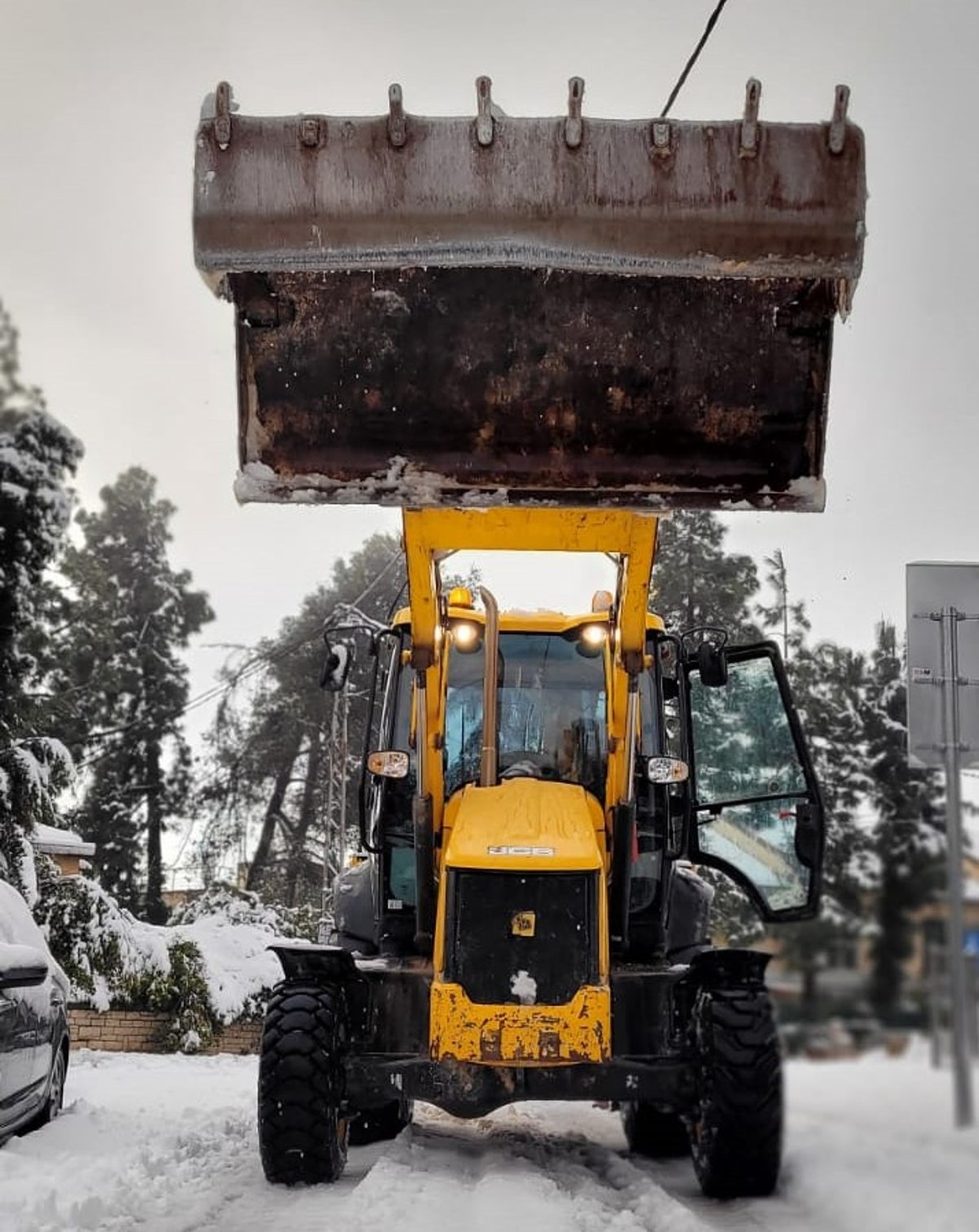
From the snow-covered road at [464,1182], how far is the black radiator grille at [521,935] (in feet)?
2.52

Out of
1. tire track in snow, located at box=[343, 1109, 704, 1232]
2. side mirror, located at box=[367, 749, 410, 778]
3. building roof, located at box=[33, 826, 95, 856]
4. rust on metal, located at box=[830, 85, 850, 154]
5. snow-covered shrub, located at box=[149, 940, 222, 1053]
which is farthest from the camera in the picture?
snow-covered shrub, located at box=[149, 940, 222, 1053]

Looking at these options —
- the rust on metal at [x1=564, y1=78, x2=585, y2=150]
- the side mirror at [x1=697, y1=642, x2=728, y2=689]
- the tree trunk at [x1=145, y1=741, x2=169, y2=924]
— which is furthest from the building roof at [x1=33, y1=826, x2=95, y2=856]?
the rust on metal at [x1=564, y1=78, x2=585, y2=150]

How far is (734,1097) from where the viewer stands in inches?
197

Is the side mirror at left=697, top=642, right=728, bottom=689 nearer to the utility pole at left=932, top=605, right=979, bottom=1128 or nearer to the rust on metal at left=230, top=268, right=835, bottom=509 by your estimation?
the rust on metal at left=230, top=268, right=835, bottom=509

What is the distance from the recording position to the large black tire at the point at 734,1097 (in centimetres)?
487

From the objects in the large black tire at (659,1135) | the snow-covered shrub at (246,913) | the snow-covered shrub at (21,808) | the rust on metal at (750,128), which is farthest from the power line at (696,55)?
the snow-covered shrub at (246,913)

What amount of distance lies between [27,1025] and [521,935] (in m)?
2.55

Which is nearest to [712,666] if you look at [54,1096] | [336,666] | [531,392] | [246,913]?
[336,666]

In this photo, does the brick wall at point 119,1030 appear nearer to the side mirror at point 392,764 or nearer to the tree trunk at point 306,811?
the side mirror at point 392,764

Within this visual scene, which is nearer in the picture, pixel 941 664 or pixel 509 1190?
pixel 941 664

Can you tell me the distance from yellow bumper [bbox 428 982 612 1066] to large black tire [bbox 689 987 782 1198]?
45cm

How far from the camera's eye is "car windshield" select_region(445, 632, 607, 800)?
254 inches

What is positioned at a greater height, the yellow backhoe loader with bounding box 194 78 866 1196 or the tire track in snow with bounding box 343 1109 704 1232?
the yellow backhoe loader with bounding box 194 78 866 1196

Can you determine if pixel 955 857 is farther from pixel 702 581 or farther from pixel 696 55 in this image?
pixel 702 581
